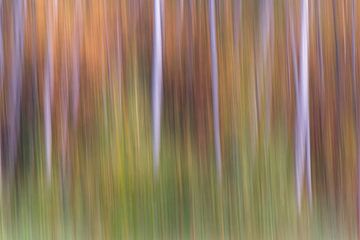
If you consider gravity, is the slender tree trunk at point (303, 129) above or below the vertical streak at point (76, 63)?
below

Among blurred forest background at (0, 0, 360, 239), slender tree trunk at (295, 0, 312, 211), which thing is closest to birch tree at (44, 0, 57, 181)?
blurred forest background at (0, 0, 360, 239)

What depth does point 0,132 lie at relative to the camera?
3.70ft

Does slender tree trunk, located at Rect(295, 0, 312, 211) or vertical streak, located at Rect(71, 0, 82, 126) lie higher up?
vertical streak, located at Rect(71, 0, 82, 126)

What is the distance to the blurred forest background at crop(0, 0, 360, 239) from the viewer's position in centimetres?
112

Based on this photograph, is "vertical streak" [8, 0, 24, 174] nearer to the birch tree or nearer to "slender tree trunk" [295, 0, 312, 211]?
the birch tree

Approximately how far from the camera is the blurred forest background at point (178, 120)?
1.12m

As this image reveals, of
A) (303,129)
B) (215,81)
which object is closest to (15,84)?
(215,81)

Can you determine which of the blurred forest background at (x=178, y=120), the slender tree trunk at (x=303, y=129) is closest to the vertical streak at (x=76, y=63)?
the blurred forest background at (x=178, y=120)

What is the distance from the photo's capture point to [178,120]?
1130mm


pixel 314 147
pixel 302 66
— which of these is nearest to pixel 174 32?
pixel 302 66

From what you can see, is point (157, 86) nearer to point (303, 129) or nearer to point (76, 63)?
point (76, 63)

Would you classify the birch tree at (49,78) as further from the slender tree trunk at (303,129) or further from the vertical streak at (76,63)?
the slender tree trunk at (303,129)

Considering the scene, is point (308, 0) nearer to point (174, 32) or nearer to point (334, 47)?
point (334, 47)

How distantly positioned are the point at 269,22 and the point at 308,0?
0.32 feet
